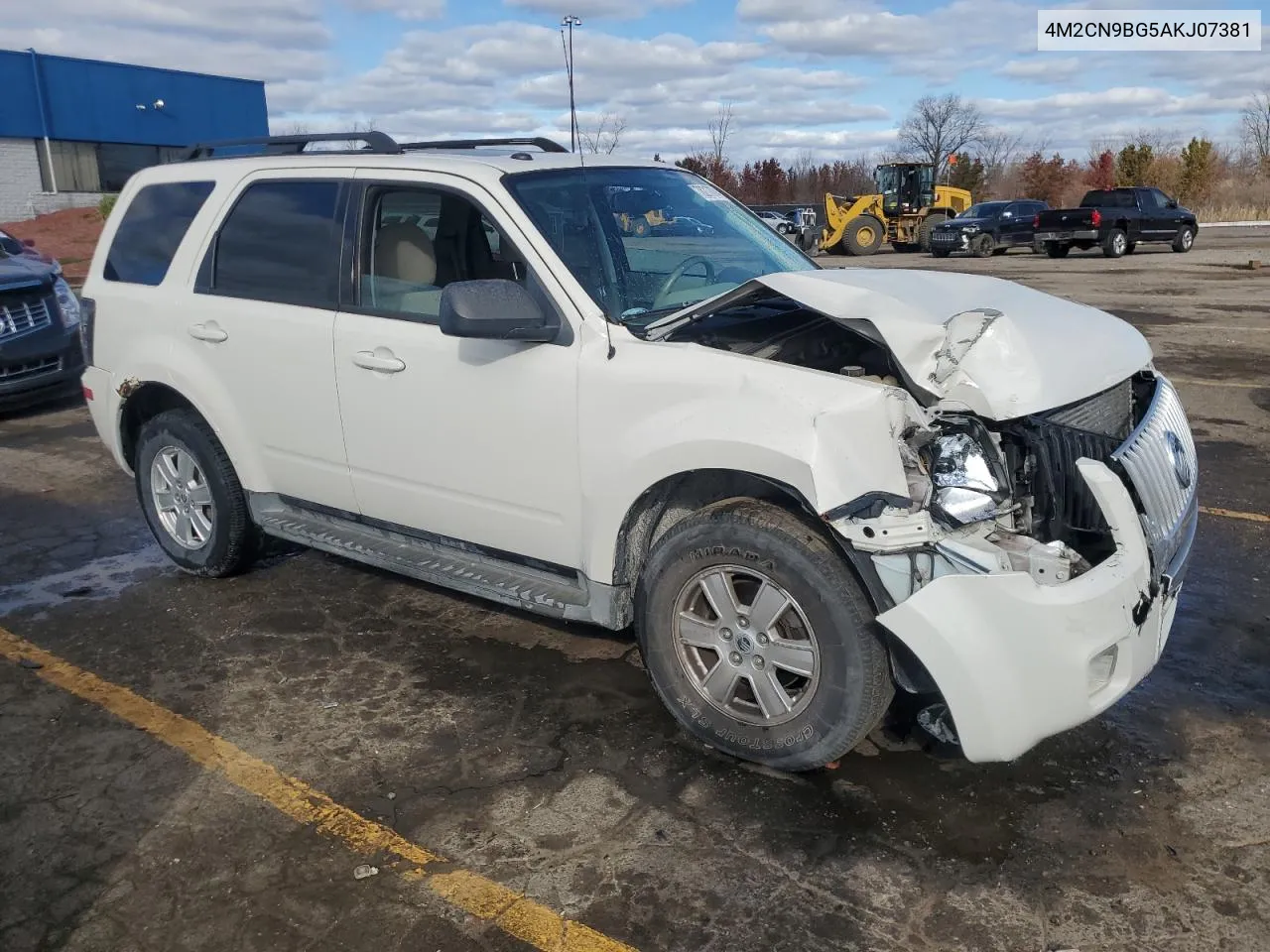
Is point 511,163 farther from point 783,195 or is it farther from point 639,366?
point 783,195

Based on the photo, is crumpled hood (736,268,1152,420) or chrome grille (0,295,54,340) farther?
chrome grille (0,295,54,340)

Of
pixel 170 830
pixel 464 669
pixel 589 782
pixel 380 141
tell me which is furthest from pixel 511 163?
pixel 170 830

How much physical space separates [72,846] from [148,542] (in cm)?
314

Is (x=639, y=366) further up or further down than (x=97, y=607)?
further up

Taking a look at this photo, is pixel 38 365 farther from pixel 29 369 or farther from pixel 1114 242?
pixel 1114 242

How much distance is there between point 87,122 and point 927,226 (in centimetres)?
3072

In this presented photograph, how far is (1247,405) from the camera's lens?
338 inches

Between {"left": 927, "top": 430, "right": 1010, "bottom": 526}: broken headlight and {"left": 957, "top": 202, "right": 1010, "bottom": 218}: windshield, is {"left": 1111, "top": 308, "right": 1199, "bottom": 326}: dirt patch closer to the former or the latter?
{"left": 927, "top": 430, "right": 1010, "bottom": 526}: broken headlight

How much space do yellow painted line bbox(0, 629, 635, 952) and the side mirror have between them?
1.58 m

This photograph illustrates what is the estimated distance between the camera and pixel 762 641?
335cm

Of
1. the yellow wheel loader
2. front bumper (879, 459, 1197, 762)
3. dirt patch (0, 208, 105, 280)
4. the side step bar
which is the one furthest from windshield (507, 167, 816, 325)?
dirt patch (0, 208, 105, 280)

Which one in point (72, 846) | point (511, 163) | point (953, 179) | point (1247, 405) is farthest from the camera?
point (953, 179)

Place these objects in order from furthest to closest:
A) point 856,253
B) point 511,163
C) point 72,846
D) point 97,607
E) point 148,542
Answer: point 856,253 < point 148,542 < point 97,607 < point 511,163 < point 72,846

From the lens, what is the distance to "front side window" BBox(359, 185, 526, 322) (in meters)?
4.21
